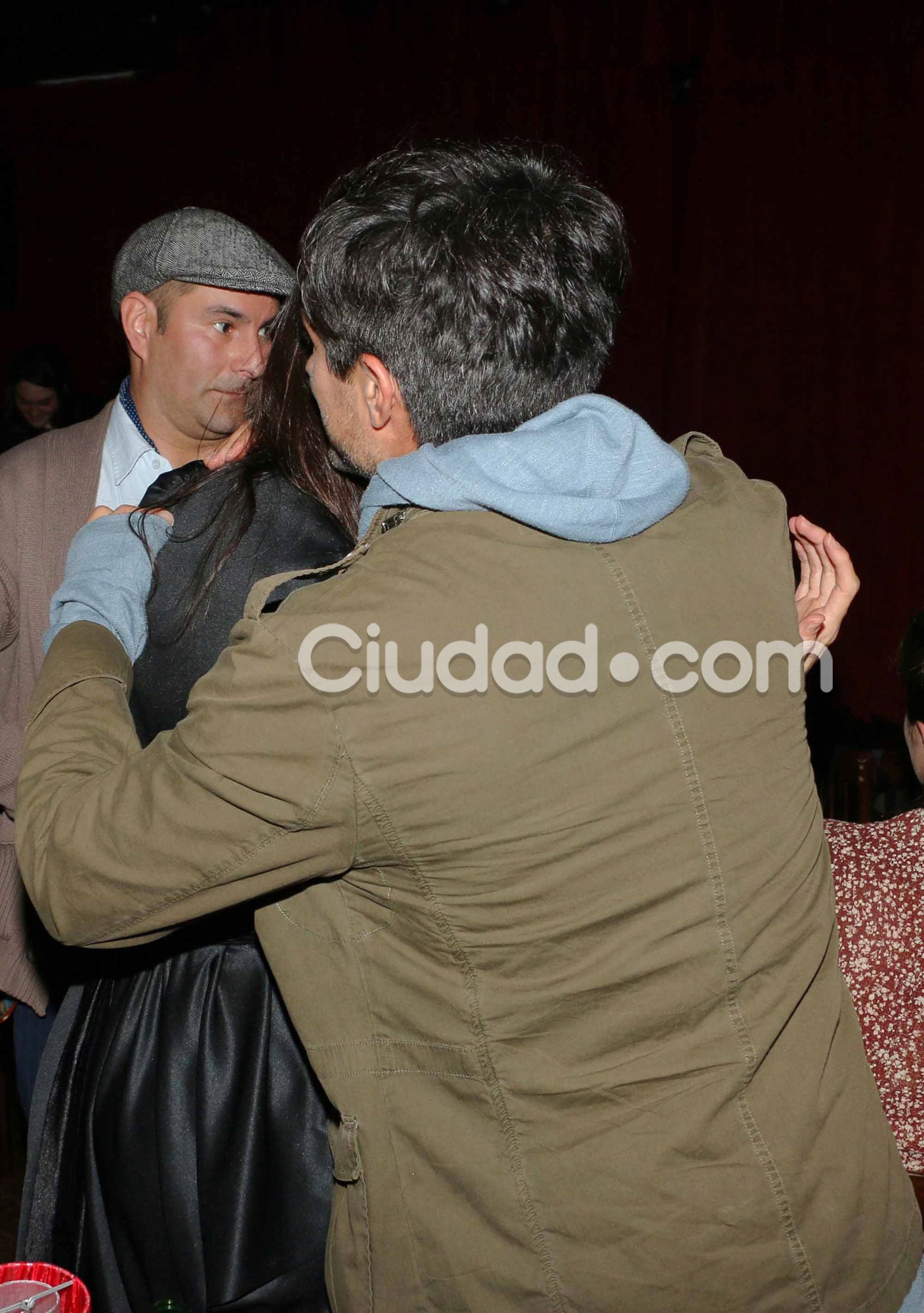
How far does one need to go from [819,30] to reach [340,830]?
14.3 feet

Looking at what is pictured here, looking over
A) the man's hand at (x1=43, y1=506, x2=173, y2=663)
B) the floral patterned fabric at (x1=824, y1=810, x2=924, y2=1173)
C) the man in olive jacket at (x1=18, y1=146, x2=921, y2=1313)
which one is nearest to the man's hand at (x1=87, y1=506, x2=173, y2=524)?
the man's hand at (x1=43, y1=506, x2=173, y2=663)

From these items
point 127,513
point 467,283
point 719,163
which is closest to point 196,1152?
point 127,513

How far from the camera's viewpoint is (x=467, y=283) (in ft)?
2.82

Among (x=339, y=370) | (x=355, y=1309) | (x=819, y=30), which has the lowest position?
(x=355, y=1309)

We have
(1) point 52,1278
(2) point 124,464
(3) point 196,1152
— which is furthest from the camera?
(2) point 124,464

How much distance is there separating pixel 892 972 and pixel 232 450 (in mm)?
1027

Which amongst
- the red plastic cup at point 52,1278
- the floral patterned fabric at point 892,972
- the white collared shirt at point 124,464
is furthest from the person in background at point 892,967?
the white collared shirt at point 124,464

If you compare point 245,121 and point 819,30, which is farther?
point 245,121

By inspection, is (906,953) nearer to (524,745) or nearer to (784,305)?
(524,745)

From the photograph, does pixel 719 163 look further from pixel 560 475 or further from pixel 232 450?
pixel 560 475

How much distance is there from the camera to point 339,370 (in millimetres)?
940

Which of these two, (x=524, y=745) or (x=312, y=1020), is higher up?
(x=524, y=745)

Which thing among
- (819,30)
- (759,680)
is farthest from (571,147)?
(759,680)

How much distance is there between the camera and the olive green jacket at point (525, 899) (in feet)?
2.62
